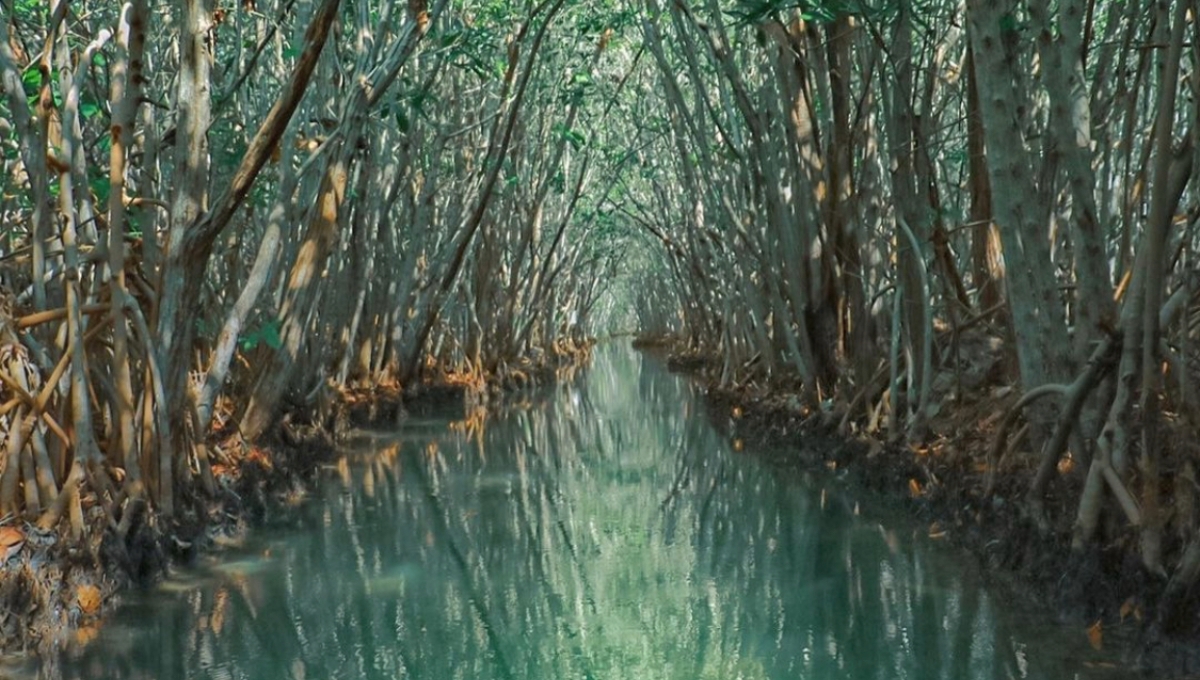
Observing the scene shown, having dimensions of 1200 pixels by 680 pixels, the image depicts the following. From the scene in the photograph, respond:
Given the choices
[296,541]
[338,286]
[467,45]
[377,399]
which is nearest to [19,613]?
[296,541]

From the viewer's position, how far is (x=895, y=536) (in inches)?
353

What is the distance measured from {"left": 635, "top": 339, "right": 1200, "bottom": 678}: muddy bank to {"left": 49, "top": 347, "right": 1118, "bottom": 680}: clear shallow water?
164 mm

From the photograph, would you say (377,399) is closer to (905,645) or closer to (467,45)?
(467,45)

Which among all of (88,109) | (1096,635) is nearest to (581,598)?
(1096,635)

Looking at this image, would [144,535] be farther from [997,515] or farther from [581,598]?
[997,515]

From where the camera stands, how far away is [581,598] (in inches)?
298

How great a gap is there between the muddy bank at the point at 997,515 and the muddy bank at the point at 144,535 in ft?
14.4

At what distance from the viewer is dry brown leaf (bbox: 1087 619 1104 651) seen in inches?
227

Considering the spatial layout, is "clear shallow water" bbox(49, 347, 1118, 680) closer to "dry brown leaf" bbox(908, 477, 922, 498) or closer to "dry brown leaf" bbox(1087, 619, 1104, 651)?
"dry brown leaf" bbox(1087, 619, 1104, 651)

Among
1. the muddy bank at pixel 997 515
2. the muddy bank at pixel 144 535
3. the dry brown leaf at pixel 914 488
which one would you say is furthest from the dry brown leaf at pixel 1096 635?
the muddy bank at pixel 144 535

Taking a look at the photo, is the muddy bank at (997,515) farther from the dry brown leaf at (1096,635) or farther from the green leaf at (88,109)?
the green leaf at (88,109)

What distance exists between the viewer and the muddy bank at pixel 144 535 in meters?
6.12

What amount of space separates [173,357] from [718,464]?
6.87 m

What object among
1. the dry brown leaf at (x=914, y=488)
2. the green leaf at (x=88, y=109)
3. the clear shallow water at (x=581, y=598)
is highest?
the green leaf at (x=88, y=109)
